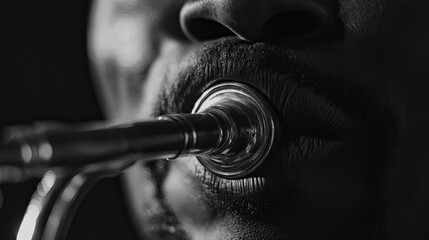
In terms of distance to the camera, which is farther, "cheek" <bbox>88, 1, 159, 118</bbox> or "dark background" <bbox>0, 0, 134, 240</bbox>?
"dark background" <bbox>0, 0, 134, 240</bbox>

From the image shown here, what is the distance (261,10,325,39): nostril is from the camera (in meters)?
0.37

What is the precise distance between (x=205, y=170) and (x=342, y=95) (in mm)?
83

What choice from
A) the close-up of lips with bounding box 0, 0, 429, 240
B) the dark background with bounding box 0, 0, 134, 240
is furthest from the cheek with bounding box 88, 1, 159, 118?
the dark background with bounding box 0, 0, 134, 240

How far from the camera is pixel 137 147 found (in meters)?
0.30

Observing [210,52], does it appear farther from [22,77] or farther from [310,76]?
[22,77]

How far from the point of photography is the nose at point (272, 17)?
1.20ft

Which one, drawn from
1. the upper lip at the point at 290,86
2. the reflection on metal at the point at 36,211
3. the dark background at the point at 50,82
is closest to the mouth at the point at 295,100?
the upper lip at the point at 290,86

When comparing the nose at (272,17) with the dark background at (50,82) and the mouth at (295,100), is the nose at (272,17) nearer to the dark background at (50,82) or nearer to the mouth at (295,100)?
the mouth at (295,100)

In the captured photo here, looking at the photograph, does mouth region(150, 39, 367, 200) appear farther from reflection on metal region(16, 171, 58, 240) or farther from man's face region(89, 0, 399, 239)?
reflection on metal region(16, 171, 58, 240)

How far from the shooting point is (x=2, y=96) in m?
0.79

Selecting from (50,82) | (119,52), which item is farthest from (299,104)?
(50,82)

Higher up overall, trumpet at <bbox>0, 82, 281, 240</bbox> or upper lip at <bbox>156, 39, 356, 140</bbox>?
upper lip at <bbox>156, 39, 356, 140</bbox>

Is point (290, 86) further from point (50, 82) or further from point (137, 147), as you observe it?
point (50, 82)

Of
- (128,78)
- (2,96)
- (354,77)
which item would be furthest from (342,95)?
(2,96)
